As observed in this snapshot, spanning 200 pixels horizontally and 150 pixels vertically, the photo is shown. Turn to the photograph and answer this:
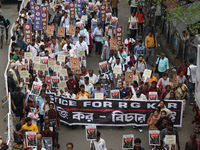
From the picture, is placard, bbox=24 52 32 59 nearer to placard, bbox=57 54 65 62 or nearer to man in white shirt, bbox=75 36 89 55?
placard, bbox=57 54 65 62

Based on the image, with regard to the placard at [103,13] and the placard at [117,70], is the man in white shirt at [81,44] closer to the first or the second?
the placard at [117,70]

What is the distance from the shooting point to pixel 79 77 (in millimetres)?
15906

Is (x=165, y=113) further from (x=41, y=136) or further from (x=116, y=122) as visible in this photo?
(x=41, y=136)

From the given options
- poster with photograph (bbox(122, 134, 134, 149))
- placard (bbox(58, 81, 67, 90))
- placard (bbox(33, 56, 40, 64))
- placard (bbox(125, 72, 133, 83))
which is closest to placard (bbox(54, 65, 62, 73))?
placard (bbox(33, 56, 40, 64))

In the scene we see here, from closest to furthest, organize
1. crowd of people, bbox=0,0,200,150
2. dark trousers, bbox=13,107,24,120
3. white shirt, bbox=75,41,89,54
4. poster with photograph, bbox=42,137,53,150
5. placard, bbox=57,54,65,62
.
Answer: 1. poster with photograph, bbox=42,137,53,150
2. crowd of people, bbox=0,0,200,150
3. dark trousers, bbox=13,107,24,120
4. placard, bbox=57,54,65,62
5. white shirt, bbox=75,41,89,54

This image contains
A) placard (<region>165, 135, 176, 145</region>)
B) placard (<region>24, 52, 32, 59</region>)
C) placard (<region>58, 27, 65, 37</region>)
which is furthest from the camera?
placard (<region>58, 27, 65, 37</region>)

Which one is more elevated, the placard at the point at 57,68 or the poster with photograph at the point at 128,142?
the placard at the point at 57,68

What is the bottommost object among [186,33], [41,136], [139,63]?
[41,136]

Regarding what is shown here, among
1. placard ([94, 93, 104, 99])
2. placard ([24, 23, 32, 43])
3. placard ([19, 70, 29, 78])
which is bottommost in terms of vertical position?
placard ([94, 93, 104, 99])

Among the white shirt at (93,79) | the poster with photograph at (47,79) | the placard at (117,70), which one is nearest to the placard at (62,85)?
the poster with photograph at (47,79)

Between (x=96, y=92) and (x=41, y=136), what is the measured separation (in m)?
3.19

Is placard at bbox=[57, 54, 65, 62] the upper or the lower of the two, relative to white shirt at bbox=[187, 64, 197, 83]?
upper

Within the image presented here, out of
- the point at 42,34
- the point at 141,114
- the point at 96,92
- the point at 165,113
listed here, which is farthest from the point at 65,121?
the point at 42,34

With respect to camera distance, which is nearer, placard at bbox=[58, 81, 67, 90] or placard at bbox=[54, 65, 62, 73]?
placard at bbox=[58, 81, 67, 90]
